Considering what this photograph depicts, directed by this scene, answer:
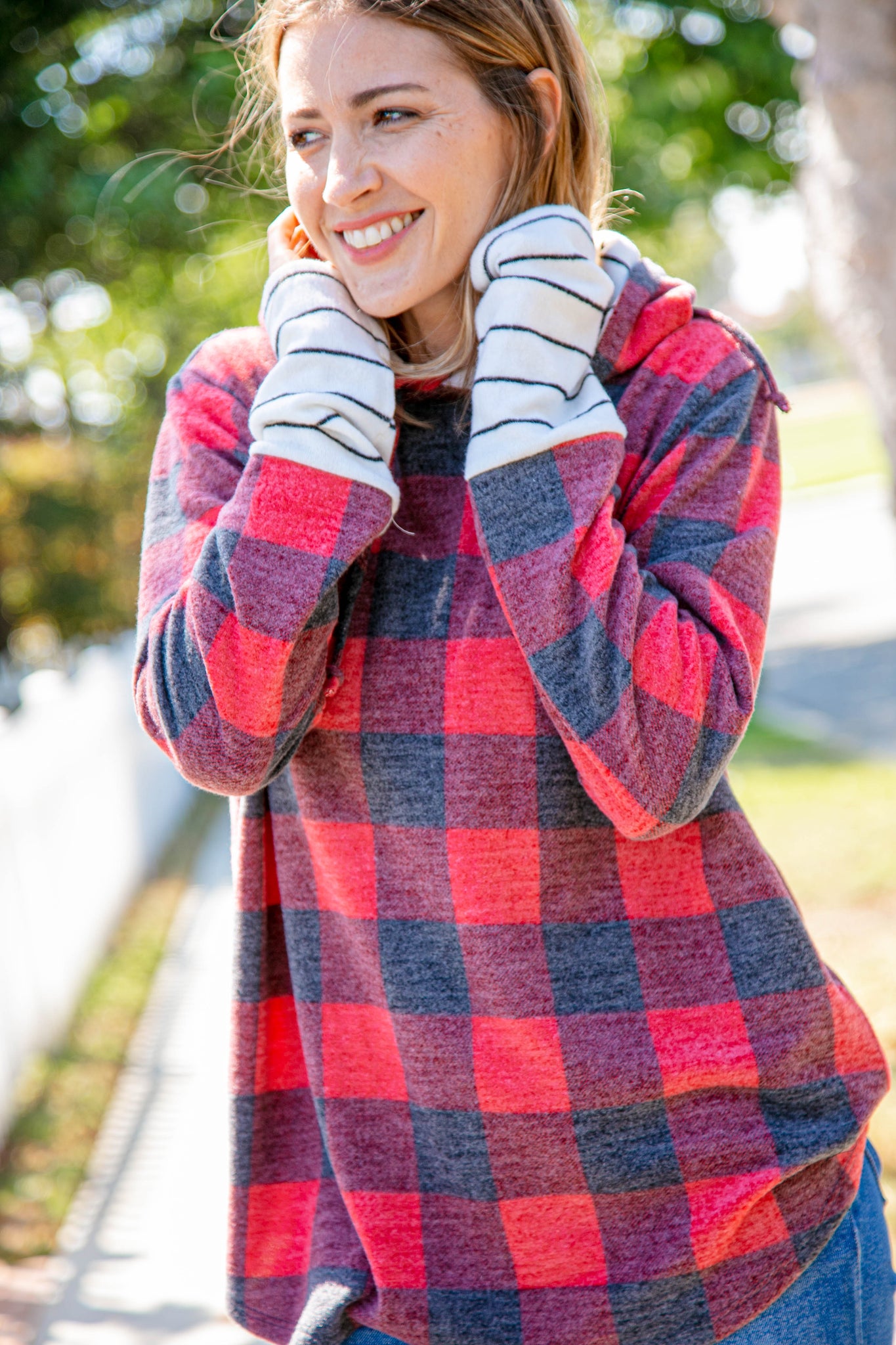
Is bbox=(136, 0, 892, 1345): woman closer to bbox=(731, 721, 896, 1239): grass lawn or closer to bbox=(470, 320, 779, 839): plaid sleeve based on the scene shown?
bbox=(470, 320, 779, 839): plaid sleeve

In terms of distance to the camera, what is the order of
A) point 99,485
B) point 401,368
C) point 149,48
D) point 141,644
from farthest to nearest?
point 99,485 < point 149,48 < point 401,368 < point 141,644

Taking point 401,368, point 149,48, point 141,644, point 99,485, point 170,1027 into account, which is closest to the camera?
point 141,644

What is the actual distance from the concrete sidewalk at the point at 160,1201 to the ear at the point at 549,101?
225 centimetres

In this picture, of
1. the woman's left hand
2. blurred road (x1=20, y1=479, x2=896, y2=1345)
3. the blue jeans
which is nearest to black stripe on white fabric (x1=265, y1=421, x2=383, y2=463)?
the woman's left hand

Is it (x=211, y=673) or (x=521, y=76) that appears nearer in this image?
(x=211, y=673)

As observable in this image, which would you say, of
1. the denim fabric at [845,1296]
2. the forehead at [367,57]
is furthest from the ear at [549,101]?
the denim fabric at [845,1296]

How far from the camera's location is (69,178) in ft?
21.0

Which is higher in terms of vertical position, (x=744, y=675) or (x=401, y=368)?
(x=401, y=368)

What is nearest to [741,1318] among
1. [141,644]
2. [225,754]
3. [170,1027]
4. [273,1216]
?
[273,1216]

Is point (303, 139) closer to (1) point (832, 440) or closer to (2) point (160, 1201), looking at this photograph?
(2) point (160, 1201)

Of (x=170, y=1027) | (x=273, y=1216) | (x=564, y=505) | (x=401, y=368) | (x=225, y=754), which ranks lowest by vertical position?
(x=170, y=1027)

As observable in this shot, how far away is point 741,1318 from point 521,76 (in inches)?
58.5

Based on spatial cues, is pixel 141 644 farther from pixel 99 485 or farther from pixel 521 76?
pixel 99 485

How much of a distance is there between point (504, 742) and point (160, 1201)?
113 inches
